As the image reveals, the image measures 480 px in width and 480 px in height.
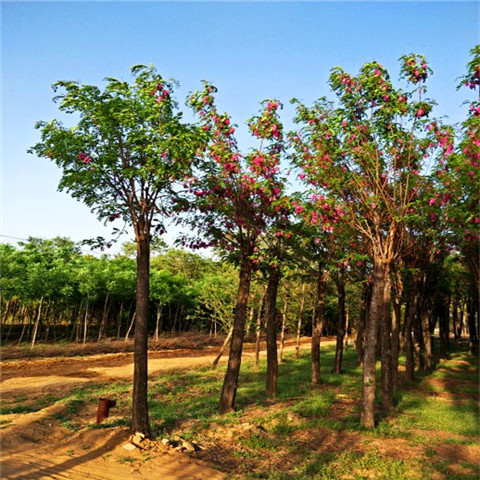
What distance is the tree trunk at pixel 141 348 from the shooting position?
10.9 m

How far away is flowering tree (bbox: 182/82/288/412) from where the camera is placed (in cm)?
1412

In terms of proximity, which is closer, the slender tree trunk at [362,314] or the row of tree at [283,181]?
the row of tree at [283,181]

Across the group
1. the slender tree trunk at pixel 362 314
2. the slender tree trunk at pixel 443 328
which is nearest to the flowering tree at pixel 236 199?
the slender tree trunk at pixel 362 314

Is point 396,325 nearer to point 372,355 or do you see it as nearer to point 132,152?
point 372,355

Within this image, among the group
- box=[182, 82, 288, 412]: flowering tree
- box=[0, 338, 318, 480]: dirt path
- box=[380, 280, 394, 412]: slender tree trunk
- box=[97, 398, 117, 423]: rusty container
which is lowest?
box=[0, 338, 318, 480]: dirt path

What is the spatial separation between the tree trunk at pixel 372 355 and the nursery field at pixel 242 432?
48 centimetres

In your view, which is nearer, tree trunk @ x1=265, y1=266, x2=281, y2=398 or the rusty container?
the rusty container

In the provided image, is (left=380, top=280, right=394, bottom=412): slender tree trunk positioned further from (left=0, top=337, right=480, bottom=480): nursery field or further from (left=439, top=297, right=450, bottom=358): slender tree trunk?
(left=439, top=297, right=450, bottom=358): slender tree trunk

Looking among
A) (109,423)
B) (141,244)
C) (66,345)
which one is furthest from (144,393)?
(66,345)

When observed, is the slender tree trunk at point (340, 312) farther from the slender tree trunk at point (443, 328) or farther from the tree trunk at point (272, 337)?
the slender tree trunk at point (443, 328)

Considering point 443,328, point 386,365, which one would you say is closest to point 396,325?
point 386,365

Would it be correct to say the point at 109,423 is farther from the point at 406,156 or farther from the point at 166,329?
the point at 166,329

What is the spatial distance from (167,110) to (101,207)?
11.1 ft

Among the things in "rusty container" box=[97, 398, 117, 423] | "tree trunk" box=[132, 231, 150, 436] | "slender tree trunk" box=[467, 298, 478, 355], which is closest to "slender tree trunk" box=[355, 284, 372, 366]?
"slender tree trunk" box=[467, 298, 478, 355]
